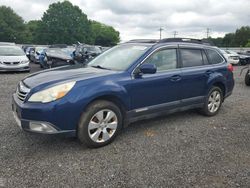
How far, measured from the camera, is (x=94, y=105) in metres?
4.01

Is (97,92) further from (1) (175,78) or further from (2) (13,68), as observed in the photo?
(2) (13,68)

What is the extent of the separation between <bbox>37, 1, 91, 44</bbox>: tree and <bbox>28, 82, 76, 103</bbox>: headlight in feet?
233

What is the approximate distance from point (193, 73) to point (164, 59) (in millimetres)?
748

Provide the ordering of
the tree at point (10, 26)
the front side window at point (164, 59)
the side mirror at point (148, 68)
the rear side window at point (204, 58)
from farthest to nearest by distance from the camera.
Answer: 1. the tree at point (10, 26)
2. the rear side window at point (204, 58)
3. the front side window at point (164, 59)
4. the side mirror at point (148, 68)

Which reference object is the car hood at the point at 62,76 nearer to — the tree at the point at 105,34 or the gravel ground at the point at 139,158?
the gravel ground at the point at 139,158

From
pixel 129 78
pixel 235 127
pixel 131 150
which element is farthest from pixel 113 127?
pixel 235 127

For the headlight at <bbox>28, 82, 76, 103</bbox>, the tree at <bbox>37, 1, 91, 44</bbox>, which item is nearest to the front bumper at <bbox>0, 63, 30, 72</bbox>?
the headlight at <bbox>28, 82, 76, 103</bbox>

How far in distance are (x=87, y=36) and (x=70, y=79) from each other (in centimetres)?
7535

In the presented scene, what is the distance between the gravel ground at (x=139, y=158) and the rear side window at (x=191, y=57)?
1203 mm

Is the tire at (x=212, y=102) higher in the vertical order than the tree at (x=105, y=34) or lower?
lower

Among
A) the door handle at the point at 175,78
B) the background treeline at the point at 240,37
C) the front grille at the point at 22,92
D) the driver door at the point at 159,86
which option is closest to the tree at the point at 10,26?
the background treeline at the point at 240,37

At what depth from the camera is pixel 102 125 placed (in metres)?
4.14

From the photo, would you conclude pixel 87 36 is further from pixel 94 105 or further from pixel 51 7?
pixel 94 105

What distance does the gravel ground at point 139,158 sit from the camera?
330 centimetres
